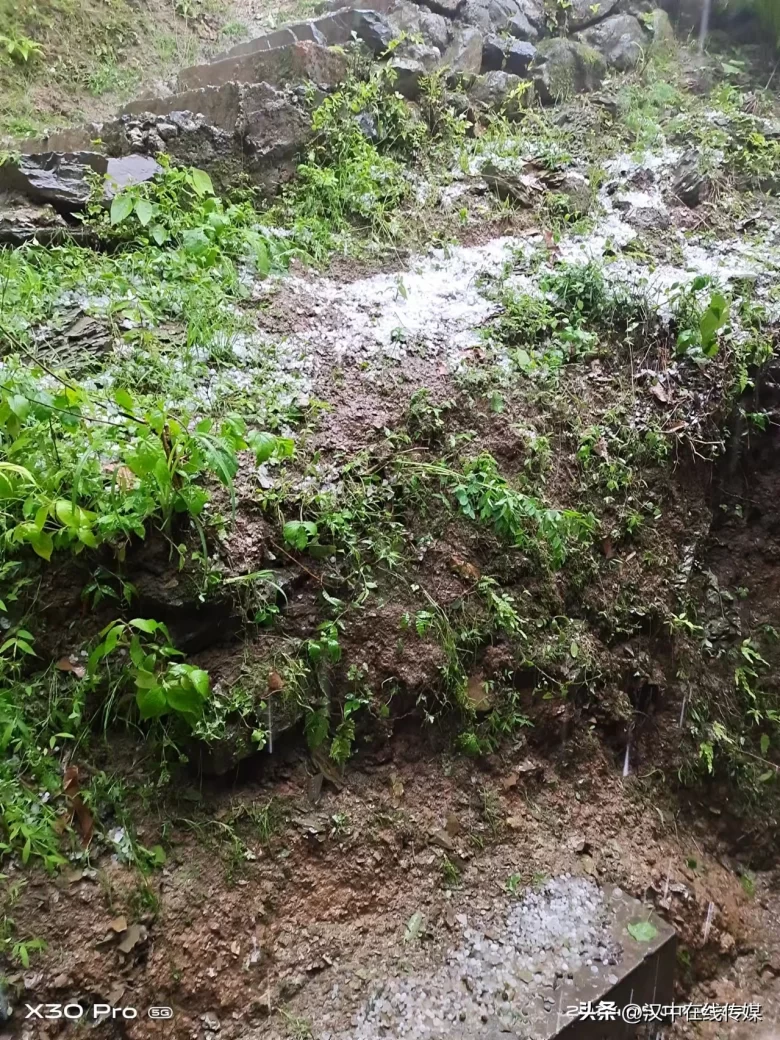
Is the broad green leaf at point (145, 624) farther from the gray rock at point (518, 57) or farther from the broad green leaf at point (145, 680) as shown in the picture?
the gray rock at point (518, 57)

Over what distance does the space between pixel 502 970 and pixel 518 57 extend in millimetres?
7587

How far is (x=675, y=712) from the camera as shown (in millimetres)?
3777

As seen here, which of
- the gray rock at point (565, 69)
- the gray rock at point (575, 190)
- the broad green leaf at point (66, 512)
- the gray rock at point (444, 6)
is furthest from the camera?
the gray rock at point (444, 6)

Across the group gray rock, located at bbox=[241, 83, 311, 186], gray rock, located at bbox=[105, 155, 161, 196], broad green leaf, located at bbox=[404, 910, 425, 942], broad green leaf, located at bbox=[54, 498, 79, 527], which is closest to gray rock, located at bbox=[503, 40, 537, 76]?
gray rock, located at bbox=[241, 83, 311, 186]

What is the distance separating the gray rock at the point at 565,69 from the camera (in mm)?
6645

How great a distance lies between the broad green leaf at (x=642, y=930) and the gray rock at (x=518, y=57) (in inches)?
284

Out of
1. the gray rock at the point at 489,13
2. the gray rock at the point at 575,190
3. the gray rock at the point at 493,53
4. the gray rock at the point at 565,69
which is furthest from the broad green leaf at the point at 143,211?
the gray rock at the point at 489,13

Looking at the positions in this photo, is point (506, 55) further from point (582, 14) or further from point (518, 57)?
point (582, 14)

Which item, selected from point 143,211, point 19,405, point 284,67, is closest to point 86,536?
point 19,405

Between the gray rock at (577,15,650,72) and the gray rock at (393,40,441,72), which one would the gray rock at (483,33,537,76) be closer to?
the gray rock at (393,40,441,72)

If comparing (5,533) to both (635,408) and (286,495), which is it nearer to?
(286,495)

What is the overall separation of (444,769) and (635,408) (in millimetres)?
2544

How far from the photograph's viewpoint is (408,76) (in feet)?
19.3

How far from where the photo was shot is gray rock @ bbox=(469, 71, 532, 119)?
6.32m
